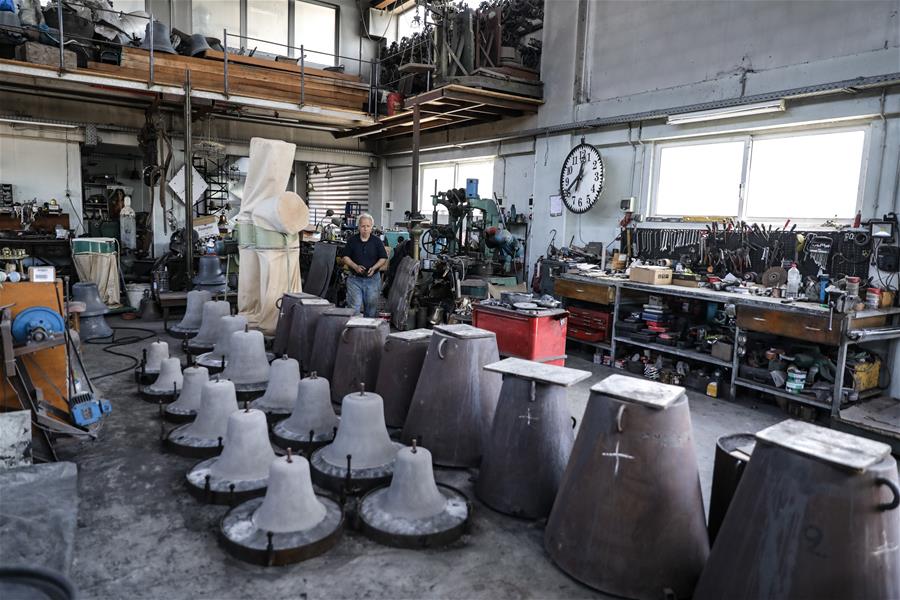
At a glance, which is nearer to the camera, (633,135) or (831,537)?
(831,537)

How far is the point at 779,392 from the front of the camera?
14.0 feet

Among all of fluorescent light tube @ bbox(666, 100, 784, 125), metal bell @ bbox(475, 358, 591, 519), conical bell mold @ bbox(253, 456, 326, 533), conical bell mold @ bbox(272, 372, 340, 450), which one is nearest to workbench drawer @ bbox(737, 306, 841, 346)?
fluorescent light tube @ bbox(666, 100, 784, 125)

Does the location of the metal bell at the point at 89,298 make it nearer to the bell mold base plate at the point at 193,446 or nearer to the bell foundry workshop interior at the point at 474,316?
the bell foundry workshop interior at the point at 474,316

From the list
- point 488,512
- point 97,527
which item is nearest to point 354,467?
point 488,512

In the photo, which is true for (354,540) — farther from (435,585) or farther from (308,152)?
(308,152)

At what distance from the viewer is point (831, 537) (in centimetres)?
161

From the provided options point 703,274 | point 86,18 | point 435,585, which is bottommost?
point 435,585

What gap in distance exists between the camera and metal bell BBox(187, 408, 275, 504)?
8.84ft

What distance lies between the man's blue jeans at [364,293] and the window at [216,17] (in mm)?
6657

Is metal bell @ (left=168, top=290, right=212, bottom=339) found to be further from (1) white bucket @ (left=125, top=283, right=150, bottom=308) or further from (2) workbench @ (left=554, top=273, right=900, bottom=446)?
(2) workbench @ (left=554, top=273, right=900, bottom=446)

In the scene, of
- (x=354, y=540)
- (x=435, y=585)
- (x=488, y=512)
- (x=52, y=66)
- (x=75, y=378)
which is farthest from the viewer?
(x=52, y=66)

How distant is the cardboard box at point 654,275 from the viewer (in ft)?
17.0

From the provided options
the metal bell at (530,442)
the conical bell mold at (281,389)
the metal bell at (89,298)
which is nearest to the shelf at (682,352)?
the metal bell at (530,442)

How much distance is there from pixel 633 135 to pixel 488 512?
16.7 feet
